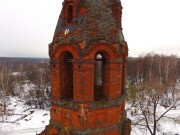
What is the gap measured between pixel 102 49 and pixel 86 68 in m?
0.87

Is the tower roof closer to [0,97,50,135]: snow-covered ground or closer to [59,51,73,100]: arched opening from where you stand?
[59,51,73,100]: arched opening

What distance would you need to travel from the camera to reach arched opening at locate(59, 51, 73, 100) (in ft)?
23.3

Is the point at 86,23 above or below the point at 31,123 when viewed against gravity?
above

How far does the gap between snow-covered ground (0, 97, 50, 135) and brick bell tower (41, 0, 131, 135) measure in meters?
14.4

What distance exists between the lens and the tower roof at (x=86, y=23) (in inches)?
253

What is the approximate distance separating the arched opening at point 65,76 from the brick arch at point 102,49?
3.38ft

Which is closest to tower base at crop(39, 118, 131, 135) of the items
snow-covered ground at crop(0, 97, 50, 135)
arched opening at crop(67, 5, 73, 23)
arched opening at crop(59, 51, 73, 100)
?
→ arched opening at crop(59, 51, 73, 100)

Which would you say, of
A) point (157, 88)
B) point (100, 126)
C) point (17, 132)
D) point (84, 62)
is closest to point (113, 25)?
point (84, 62)

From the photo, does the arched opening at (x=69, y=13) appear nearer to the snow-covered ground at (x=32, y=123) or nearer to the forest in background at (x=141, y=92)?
the snow-covered ground at (x=32, y=123)

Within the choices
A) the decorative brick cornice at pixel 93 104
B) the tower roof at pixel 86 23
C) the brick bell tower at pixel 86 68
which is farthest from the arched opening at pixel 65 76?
the tower roof at pixel 86 23

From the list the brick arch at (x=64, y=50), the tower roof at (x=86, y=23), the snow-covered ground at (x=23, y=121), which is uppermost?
the tower roof at (x=86, y=23)

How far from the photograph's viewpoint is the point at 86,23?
6426 mm

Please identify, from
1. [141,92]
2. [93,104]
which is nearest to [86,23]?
[93,104]

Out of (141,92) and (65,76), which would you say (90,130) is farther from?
(141,92)
